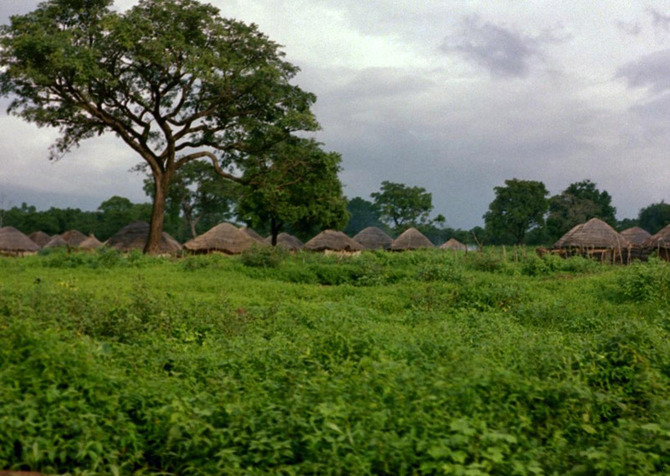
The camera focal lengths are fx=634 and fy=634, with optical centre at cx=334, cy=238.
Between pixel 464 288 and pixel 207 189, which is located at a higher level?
pixel 207 189

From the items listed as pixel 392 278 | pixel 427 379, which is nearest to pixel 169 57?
pixel 392 278

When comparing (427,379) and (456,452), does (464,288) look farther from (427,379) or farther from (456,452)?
(456,452)

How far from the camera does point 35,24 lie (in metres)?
20.9

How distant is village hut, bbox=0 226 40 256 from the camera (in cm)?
3772

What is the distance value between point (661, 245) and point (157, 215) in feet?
65.7

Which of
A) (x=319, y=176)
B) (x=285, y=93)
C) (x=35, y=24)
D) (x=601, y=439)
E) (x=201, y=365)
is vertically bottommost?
(x=601, y=439)

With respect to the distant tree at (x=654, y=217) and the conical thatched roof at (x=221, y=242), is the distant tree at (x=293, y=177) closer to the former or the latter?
the conical thatched roof at (x=221, y=242)

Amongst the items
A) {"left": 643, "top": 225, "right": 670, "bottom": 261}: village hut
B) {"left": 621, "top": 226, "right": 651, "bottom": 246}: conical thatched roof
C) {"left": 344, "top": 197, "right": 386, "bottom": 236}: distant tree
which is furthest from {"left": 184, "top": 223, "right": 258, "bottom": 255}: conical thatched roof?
{"left": 344, "top": 197, "right": 386, "bottom": 236}: distant tree

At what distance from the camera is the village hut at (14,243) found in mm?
37719

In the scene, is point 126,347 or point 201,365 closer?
point 201,365

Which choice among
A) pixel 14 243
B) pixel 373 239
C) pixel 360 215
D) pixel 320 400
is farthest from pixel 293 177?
pixel 360 215

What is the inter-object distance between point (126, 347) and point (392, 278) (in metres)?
9.46

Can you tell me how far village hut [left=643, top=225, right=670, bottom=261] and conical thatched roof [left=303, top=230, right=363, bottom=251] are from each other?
699 inches

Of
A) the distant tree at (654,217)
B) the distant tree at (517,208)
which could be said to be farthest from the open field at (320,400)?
the distant tree at (654,217)
